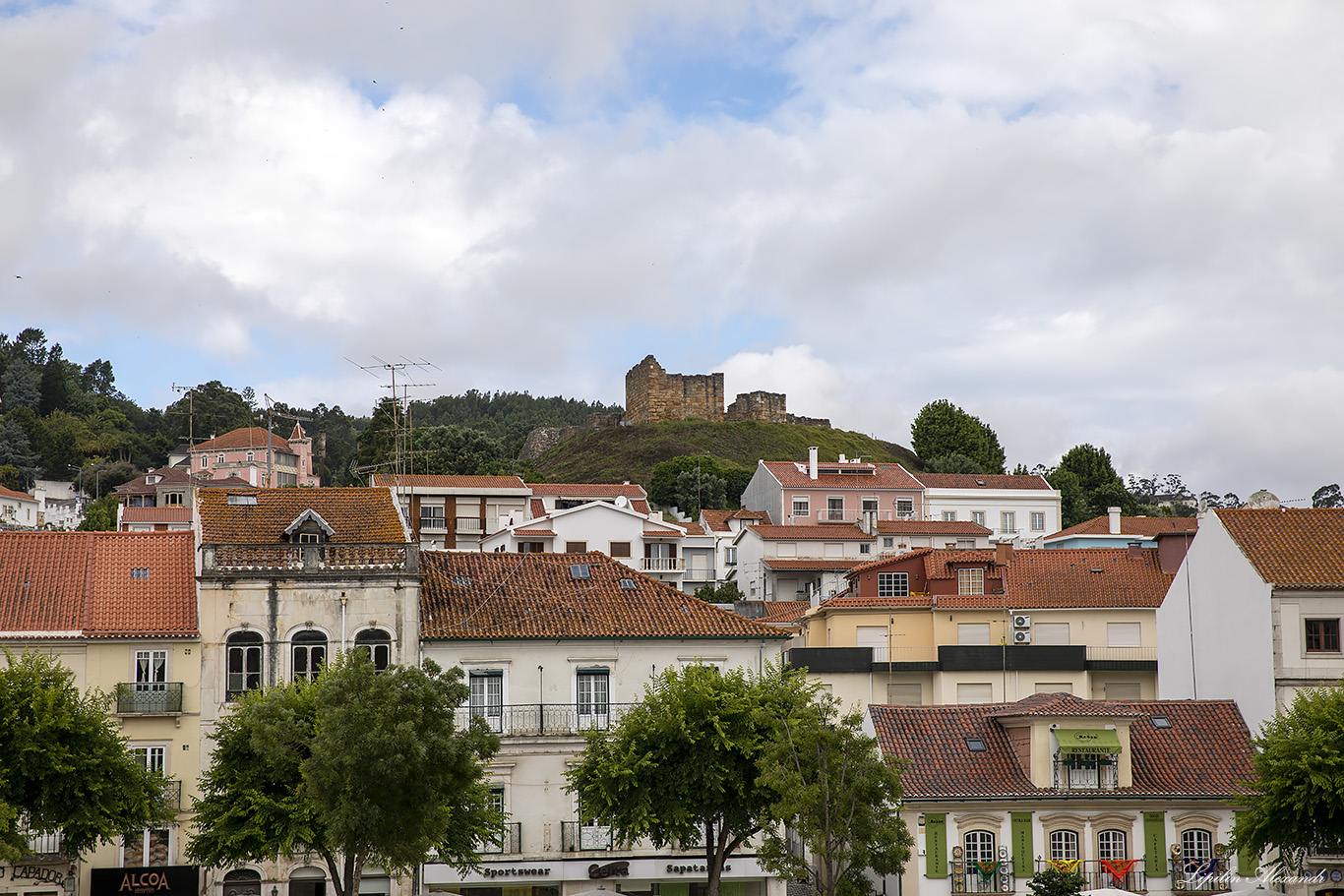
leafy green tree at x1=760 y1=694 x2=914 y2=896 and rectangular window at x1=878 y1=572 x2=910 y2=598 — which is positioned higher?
rectangular window at x1=878 y1=572 x2=910 y2=598

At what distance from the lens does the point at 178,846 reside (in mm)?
39344

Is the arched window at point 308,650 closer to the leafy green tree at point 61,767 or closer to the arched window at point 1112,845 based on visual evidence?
the leafy green tree at point 61,767

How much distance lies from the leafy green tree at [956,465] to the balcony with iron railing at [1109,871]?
90.4 meters

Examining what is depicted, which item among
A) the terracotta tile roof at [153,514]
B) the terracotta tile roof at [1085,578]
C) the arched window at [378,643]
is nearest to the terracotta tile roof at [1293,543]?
the terracotta tile roof at [1085,578]

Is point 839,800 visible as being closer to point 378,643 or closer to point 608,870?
point 608,870

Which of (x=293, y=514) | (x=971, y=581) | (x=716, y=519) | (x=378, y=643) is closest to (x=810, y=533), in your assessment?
(x=716, y=519)

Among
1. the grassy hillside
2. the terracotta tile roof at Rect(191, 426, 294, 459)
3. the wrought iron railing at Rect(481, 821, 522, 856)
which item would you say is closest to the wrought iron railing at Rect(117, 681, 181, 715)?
the wrought iron railing at Rect(481, 821, 522, 856)

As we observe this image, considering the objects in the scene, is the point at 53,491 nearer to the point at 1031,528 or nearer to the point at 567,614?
the point at 1031,528

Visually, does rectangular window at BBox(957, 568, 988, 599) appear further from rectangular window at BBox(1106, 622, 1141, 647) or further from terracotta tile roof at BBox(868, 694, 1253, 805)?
terracotta tile roof at BBox(868, 694, 1253, 805)

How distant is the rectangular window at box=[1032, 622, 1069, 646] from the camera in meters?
58.9

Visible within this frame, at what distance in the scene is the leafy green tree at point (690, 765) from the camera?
36.2m

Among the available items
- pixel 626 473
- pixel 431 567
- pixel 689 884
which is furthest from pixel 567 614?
pixel 626 473

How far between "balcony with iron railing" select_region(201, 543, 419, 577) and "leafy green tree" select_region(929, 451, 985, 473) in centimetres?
9308

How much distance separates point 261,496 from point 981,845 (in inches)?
911
